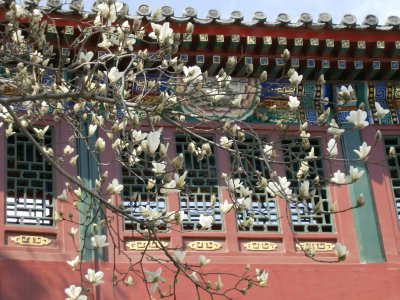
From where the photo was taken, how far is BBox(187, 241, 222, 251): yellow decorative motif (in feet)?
37.9

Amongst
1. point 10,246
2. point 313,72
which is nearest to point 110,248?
point 10,246

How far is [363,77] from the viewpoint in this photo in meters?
12.8

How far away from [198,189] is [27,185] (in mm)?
1846

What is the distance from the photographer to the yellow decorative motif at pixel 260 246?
460 inches

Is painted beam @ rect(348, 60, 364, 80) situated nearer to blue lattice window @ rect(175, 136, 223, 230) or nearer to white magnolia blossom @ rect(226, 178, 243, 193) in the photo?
blue lattice window @ rect(175, 136, 223, 230)

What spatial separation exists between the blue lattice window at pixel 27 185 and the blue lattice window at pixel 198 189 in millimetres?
1431

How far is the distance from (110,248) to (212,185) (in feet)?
4.63

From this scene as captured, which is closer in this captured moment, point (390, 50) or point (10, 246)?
point (10, 246)

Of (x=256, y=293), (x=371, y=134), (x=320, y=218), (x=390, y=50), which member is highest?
(x=390, y=50)

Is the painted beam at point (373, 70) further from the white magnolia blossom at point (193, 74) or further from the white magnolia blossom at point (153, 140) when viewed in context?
the white magnolia blossom at point (153, 140)

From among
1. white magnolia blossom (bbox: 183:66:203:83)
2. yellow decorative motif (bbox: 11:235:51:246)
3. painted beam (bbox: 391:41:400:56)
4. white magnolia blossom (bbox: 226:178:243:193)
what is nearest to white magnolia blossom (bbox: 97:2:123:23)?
white magnolia blossom (bbox: 183:66:203:83)

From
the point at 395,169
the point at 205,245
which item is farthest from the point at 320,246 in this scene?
the point at 395,169

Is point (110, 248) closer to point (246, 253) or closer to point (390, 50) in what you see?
point (246, 253)

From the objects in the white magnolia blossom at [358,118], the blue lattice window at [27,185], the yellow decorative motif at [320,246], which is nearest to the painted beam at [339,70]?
the yellow decorative motif at [320,246]
